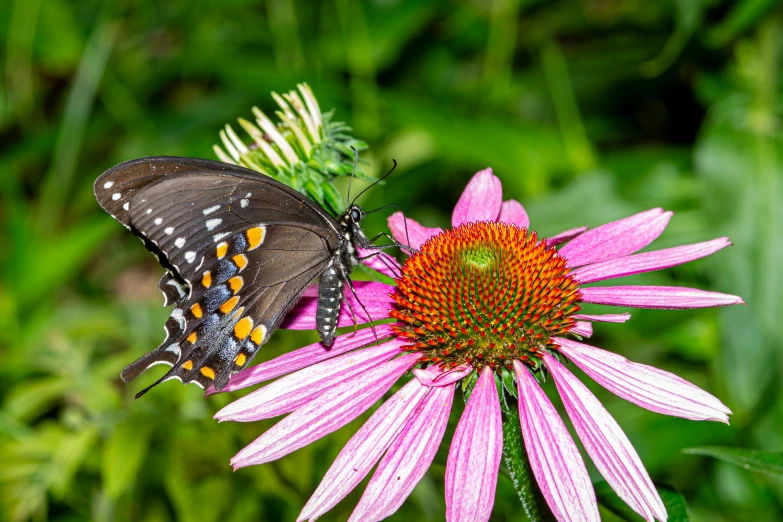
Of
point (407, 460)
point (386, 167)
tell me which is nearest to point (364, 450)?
point (407, 460)

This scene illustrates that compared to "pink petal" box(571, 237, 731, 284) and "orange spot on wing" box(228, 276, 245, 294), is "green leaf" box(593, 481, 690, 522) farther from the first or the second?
"orange spot on wing" box(228, 276, 245, 294)

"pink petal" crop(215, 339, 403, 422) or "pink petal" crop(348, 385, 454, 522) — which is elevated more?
"pink petal" crop(215, 339, 403, 422)

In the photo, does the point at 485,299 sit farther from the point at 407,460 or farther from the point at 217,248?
the point at 217,248

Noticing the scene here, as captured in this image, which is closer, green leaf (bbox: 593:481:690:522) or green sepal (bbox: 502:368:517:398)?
green leaf (bbox: 593:481:690:522)

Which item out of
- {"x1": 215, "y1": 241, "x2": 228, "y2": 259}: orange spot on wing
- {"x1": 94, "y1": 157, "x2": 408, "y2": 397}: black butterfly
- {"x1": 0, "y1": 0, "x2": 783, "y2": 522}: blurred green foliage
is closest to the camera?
{"x1": 94, "y1": 157, "x2": 408, "y2": 397}: black butterfly

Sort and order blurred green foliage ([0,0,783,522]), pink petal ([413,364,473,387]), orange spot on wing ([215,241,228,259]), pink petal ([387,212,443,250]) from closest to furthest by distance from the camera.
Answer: pink petal ([413,364,473,387]) < orange spot on wing ([215,241,228,259]) < pink petal ([387,212,443,250]) < blurred green foliage ([0,0,783,522])

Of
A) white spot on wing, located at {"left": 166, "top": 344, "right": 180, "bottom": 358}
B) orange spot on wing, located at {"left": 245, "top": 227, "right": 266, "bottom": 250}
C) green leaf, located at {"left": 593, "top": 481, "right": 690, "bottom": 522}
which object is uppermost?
orange spot on wing, located at {"left": 245, "top": 227, "right": 266, "bottom": 250}

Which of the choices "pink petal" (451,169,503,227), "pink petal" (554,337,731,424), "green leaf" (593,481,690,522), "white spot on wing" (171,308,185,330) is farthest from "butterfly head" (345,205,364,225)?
"green leaf" (593,481,690,522)
